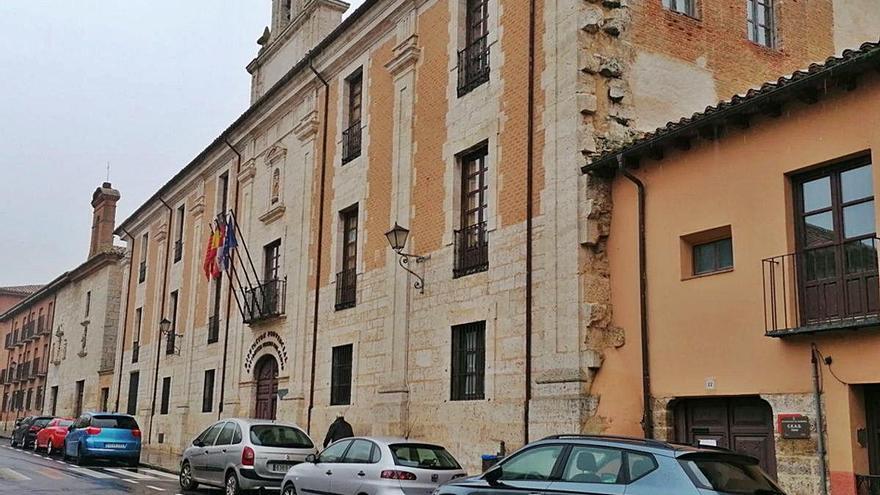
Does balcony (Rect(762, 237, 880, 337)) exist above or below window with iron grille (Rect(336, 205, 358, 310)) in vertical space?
below

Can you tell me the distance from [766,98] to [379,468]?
644 centimetres

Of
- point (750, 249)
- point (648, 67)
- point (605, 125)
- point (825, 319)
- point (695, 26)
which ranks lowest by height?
point (825, 319)

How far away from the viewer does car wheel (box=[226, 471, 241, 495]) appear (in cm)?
1466

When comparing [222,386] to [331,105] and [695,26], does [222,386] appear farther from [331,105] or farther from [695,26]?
[695,26]

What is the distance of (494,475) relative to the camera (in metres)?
9.01

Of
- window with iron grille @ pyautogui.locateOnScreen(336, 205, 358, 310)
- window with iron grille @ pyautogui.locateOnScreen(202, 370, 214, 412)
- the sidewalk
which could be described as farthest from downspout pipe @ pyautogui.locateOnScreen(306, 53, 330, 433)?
window with iron grille @ pyautogui.locateOnScreen(202, 370, 214, 412)

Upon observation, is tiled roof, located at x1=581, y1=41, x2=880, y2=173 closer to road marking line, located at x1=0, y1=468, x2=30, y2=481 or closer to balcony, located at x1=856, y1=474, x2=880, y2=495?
balcony, located at x1=856, y1=474, x2=880, y2=495

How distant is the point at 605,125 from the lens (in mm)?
13570

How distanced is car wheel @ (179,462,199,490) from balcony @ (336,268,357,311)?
4.77 metres

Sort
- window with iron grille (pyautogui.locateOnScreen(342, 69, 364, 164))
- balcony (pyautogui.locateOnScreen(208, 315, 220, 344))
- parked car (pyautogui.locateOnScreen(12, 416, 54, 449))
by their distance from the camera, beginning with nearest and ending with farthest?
window with iron grille (pyautogui.locateOnScreen(342, 69, 364, 164)) < balcony (pyautogui.locateOnScreen(208, 315, 220, 344)) < parked car (pyautogui.locateOnScreen(12, 416, 54, 449))

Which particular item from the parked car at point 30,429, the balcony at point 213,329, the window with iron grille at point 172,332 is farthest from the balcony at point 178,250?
the parked car at point 30,429

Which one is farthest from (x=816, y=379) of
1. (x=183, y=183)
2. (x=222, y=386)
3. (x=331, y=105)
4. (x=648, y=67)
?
(x=183, y=183)

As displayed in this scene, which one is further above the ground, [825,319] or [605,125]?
[605,125]

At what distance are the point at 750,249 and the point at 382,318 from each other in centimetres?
877
